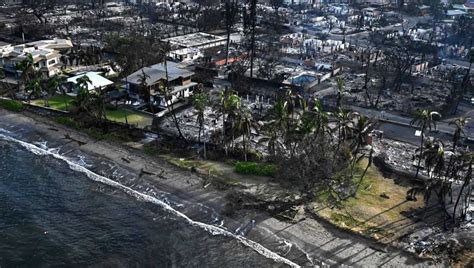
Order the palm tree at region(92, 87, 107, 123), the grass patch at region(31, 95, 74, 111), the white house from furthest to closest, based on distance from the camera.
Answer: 1. the white house
2. the grass patch at region(31, 95, 74, 111)
3. the palm tree at region(92, 87, 107, 123)

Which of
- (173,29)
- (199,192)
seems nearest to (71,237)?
(199,192)

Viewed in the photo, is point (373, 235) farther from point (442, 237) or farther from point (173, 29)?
point (173, 29)

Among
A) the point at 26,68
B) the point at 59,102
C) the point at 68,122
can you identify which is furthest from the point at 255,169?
the point at 26,68

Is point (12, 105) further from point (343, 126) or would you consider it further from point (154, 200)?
point (343, 126)

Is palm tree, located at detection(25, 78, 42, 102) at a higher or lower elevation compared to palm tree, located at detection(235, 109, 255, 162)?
lower

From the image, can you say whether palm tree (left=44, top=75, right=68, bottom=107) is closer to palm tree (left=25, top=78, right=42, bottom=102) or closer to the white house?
palm tree (left=25, top=78, right=42, bottom=102)

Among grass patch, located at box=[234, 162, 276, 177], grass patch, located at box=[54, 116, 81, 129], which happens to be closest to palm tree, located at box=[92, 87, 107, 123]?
grass patch, located at box=[54, 116, 81, 129]

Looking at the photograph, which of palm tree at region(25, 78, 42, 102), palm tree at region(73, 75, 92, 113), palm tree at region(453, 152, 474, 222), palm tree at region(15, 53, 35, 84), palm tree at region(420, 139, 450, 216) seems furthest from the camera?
palm tree at region(15, 53, 35, 84)
